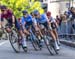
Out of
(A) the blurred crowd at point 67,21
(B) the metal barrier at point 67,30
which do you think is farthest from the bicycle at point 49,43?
(B) the metal barrier at point 67,30

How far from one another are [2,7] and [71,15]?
30.8 feet

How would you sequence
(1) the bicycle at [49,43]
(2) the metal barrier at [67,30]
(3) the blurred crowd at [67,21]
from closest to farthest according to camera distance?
1. (1) the bicycle at [49,43]
2. (3) the blurred crowd at [67,21]
3. (2) the metal barrier at [67,30]

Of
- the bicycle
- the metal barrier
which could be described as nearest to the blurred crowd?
the metal barrier

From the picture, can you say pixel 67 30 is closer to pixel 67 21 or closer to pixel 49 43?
pixel 67 21

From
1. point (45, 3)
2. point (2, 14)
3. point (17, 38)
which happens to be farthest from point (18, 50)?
point (45, 3)

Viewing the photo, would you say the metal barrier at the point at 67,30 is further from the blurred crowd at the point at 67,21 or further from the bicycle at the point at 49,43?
the bicycle at the point at 49,43

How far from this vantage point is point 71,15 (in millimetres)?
25047

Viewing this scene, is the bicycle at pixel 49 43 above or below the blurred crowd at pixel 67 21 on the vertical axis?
above

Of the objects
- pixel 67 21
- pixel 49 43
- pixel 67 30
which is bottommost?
pixel 67 30

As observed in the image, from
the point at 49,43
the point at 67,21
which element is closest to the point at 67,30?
the point at 67,21

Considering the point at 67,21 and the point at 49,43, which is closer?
the point at 49,43

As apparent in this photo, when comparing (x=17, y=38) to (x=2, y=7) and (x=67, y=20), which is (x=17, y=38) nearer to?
(x=2, y=7)

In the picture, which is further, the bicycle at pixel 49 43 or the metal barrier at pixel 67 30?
the metal barrier at pixel 67 30

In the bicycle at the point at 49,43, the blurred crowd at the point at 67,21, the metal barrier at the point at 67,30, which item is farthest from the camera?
the metal barrier at the point at 67,30
